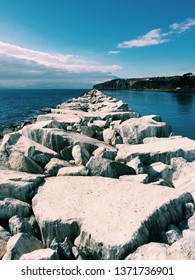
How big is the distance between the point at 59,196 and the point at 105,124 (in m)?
12.5

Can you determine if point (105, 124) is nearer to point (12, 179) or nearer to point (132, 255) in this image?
point (12, 179)

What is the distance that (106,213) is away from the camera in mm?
8844

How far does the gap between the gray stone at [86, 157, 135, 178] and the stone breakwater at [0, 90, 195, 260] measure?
0.12 feet

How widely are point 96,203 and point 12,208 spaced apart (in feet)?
8.58

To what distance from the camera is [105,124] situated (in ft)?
72.7

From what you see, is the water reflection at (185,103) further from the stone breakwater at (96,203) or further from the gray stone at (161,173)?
the gray stone at (161,173)

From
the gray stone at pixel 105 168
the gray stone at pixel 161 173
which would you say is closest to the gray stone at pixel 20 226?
the gray stone at pixel 105 168

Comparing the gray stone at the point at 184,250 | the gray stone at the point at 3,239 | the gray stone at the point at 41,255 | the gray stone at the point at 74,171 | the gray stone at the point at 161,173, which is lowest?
the gray stone at the point at 3,239

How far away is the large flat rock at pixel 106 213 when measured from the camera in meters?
7.73

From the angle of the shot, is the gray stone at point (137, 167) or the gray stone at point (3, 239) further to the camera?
the gray stone at point (137, 167)

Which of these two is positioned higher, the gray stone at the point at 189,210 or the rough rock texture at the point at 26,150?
the rough rock texture at the point at 26,150

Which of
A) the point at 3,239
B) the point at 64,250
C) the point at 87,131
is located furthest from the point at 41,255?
the point at 87,131

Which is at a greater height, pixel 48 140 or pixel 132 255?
pixel 48 140

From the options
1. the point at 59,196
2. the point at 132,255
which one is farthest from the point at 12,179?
the point at 132,255
